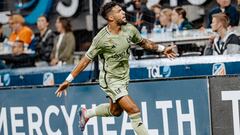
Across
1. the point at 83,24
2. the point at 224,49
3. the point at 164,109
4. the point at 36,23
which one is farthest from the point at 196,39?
the point at 36,23

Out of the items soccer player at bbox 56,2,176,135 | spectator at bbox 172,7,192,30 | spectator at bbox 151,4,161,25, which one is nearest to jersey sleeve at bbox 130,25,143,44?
soccer player at bbox 56,2,176,135

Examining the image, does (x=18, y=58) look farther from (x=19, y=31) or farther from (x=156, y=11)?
(x=156, y=11)

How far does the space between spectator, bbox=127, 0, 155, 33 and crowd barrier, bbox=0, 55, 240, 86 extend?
2.28ft

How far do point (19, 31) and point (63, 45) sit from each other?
50.9 inches

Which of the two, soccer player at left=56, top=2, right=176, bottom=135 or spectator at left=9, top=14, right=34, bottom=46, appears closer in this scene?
soccer player at left=56, top=2, right=176, bottom=135

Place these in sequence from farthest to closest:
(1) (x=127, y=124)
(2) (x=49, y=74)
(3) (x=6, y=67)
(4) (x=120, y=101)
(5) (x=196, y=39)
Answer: (3) (x=6, y=67)
(2) (x=49, y=74)
(5) (x=196, y=39)
(1) (x=127, y=124)
(4) (x=120, y=101)

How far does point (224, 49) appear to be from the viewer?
10.7 meters

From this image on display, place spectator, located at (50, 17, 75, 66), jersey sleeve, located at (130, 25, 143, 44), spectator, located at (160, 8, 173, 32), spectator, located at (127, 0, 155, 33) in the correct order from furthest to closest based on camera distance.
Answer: spectator, located at (50, 17, 75, 66)
spectator, located at (127, 0, 155, 33)
spectator, located at (160, 8, 173, 32)
jersey sleeve, located at (130, 25, 143, 44)

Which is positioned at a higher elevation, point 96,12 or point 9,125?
point 96,12

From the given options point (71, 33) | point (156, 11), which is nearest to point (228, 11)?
point (156, 11)

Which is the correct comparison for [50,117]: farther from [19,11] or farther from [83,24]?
[19,11]

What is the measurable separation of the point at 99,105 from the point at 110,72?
0.68m

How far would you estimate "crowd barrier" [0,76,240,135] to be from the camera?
9.78 meters

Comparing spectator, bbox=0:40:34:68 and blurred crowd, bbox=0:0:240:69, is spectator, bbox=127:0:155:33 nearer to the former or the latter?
blurred crowd, bbox=0:0:240:69
